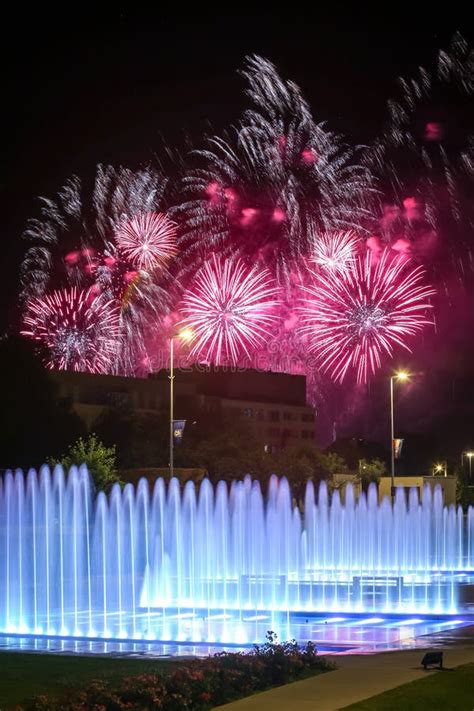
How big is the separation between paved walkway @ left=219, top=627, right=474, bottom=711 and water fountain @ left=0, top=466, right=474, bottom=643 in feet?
16.9

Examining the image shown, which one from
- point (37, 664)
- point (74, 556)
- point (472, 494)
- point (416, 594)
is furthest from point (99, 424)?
point (37, 664)

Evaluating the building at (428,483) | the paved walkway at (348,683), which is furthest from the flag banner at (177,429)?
the building at (428,483)

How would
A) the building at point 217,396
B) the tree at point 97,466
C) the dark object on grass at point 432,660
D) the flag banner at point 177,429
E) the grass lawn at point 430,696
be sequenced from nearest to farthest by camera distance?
the grass lawn at point 430,696 → the dark object on grass at point 432,660 → the flag banner at point 177,429 → the tree at point 97,466 → the building at point 217,396

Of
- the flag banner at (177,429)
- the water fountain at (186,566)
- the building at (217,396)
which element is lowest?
the water fountain at (186,566)

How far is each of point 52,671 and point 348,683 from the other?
5112mm

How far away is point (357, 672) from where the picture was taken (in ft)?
56.1

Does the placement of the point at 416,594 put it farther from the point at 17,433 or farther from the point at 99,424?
the point at 99,424

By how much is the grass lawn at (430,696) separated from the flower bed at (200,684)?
62.5 inches

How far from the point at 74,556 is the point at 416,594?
10034mm

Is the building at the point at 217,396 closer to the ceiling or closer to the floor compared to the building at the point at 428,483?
closer to the ceiling

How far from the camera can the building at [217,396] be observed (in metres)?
104

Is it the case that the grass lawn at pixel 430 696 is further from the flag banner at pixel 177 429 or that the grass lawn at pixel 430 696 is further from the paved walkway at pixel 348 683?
the flag banner at pixel 177 429

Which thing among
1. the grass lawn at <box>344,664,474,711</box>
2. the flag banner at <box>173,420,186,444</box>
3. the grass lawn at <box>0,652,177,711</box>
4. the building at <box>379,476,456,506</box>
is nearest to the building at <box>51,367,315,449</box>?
the building at <box>379,476,456,506</box>

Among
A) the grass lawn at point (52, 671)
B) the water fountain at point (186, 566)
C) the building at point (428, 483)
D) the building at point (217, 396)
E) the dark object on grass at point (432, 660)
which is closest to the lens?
the grass lawn at point (52, 671)
